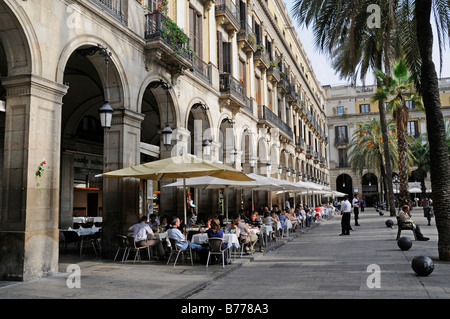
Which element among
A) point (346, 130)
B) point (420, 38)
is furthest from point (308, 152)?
point (420, 38)

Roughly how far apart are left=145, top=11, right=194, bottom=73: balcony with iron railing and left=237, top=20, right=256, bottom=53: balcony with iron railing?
8807 millimetres

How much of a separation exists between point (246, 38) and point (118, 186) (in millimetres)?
14540

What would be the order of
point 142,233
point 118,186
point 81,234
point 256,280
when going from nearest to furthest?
point 256,280 < point 142,233 < point 118,186 < point 81,234

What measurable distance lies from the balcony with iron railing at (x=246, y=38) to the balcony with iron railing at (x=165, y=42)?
8.81 meters

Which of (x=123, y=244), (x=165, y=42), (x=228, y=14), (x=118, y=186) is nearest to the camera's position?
(x=123, y=244)

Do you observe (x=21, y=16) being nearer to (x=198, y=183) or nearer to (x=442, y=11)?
(x=198, y=183)

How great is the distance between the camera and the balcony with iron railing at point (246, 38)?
22.6 meters

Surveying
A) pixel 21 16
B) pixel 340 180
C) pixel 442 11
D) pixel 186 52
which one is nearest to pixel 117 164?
pixel 21 16

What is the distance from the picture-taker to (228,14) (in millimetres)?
19984

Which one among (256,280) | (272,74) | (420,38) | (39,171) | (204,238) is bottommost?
(256,280)

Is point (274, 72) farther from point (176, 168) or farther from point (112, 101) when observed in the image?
point (176, 168)

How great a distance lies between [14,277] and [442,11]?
41.7ft

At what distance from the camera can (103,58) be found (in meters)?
11.1

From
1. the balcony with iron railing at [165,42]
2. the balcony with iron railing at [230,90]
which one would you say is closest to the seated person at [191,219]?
the balcony with iron railing at [165,42]
